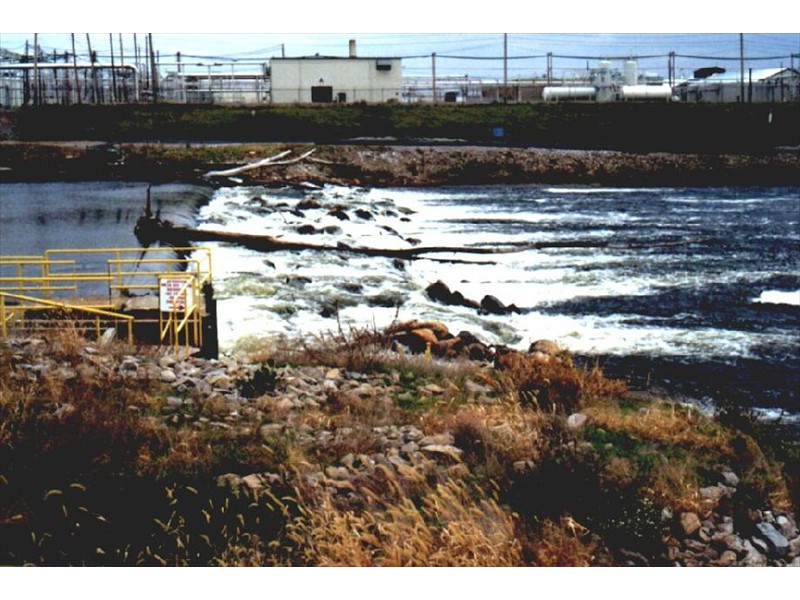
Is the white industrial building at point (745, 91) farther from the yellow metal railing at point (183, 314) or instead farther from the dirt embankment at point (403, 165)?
the yellow metal railing at point (183, 314)

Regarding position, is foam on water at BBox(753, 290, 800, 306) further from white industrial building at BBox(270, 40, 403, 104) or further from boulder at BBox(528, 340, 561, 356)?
white industrial building at BBox(270, 40, 403, 104)

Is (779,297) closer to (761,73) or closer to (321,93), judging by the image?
(761,73)

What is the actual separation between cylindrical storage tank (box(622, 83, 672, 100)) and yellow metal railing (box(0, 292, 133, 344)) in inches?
469

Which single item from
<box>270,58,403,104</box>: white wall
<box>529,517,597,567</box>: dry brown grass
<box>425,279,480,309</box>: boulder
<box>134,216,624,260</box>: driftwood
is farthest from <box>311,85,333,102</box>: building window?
<box>529,517,597,567</box>: dry brown grass

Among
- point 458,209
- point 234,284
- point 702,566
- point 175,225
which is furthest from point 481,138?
point 702,566

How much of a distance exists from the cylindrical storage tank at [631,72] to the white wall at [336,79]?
3.51 metres

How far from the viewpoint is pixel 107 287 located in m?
12.3

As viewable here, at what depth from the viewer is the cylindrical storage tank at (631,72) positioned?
42.6 feet

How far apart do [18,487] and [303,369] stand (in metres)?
3.68

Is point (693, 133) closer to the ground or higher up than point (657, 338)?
higher up

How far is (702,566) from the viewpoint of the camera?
24.7 ft

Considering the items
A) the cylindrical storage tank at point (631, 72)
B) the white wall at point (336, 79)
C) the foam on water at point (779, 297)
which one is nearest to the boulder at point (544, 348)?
the cylindrical storage tank at point (631, 72)

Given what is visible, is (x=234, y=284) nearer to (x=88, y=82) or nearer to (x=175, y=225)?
(x=175, y=225)

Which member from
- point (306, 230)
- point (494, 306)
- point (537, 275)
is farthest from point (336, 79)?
point (494, 306)
